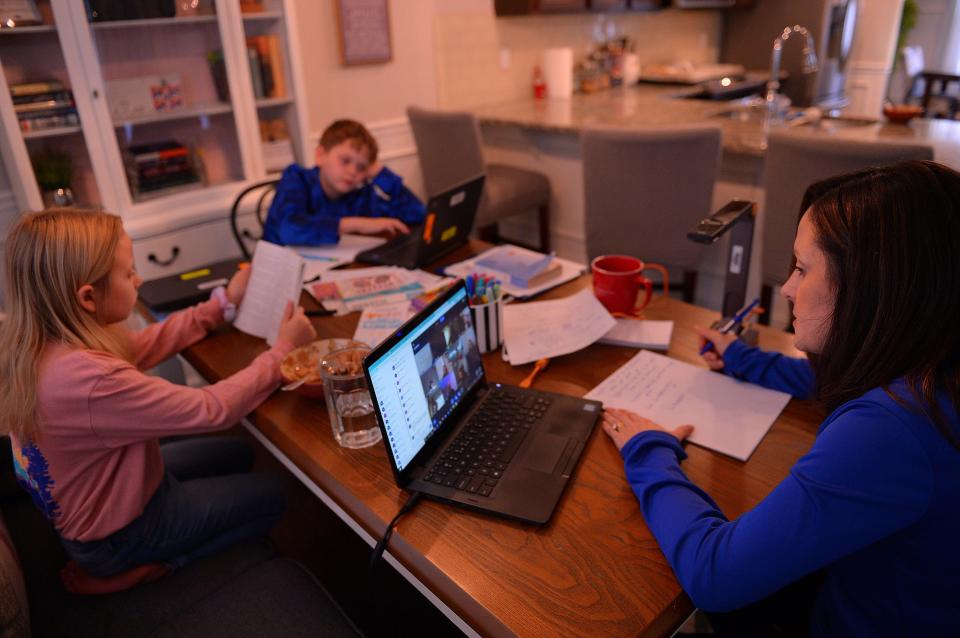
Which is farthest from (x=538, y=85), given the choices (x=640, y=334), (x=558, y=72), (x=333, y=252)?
(x=640, y=334)

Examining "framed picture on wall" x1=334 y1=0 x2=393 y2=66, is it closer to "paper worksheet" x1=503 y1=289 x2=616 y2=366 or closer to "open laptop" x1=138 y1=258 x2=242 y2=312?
"open laptop" x1=138 y1=258 x2=242 y2=312

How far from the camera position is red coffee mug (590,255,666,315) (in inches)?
57.3

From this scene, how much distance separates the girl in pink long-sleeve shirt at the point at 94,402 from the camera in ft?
3.75

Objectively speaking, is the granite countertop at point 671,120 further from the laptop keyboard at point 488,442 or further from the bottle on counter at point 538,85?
the laptop keyboard at point 488,442

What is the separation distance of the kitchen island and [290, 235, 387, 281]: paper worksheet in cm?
132

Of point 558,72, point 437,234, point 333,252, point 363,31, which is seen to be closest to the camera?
point 437,234

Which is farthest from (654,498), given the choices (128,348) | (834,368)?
(128,348)

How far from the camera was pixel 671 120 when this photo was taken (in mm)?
3271

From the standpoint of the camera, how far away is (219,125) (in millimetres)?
3000

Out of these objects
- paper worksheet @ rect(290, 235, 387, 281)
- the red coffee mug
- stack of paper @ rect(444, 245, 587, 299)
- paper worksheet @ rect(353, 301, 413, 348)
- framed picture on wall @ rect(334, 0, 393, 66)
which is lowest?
paper worksheet @ rect(353, 301, 413, 348)

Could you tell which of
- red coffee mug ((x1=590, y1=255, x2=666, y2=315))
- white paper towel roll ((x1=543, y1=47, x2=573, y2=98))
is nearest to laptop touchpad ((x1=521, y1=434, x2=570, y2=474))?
red coffee mug ((x1=590, y1=255, x2=666, y2=315))

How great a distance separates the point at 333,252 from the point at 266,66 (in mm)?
1399

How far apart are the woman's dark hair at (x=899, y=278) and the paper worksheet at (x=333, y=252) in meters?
1.38

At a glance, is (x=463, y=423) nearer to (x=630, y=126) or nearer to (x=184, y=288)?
(x=184, y=288)
